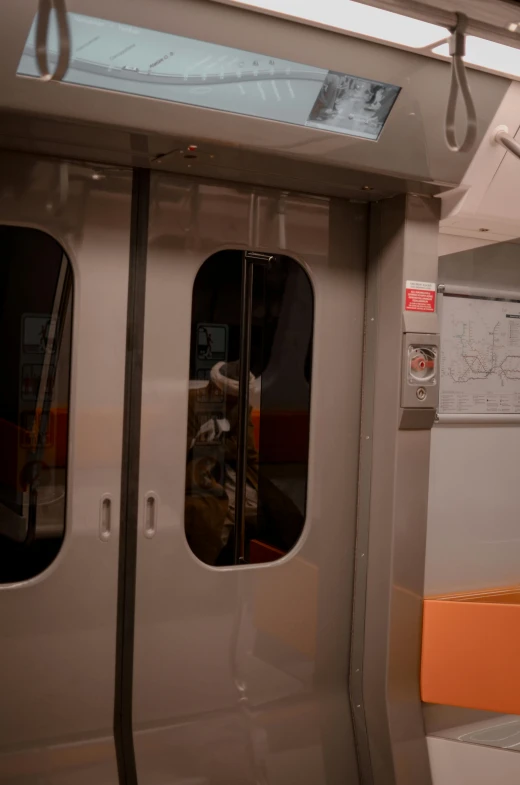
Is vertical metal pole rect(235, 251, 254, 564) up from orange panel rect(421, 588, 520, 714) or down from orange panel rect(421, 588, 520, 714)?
up

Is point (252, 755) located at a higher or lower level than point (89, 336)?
lower

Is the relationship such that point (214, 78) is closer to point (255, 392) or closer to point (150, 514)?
point (255, 392)

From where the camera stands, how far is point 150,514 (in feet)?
8.50

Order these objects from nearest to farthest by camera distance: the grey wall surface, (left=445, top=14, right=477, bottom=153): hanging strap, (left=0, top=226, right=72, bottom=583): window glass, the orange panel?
(left=445, top=14, right=477, bottom=153): hanging strap
(left=0, top=226, right=72, bottom=583): window glass
the orange panel
the grey wall surface

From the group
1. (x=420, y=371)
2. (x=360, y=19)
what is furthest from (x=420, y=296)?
(x=360, y=19)

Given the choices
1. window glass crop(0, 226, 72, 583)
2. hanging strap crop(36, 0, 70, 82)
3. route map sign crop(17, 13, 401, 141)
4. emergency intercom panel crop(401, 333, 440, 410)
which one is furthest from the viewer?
emergency intercom panel crop(401, 333, 440, 410)

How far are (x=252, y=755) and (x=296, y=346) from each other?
4.68ft

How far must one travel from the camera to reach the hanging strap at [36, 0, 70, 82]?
184cm

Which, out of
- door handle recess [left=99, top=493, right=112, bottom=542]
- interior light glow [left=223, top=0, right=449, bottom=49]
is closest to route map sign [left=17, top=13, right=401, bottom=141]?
interior light glow [left=223, top=0, right=449, bottom=49]

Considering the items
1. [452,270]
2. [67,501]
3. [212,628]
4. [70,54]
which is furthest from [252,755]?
[70,54]

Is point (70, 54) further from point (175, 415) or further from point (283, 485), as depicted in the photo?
point (283, 485)

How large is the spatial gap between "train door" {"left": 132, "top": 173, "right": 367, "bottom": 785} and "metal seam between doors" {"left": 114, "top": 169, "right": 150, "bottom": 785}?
0.9 inches

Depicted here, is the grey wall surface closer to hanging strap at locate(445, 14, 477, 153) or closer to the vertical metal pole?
hanging strap at locate(445, 14, 477, 153)

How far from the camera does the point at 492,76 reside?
2477 mm
